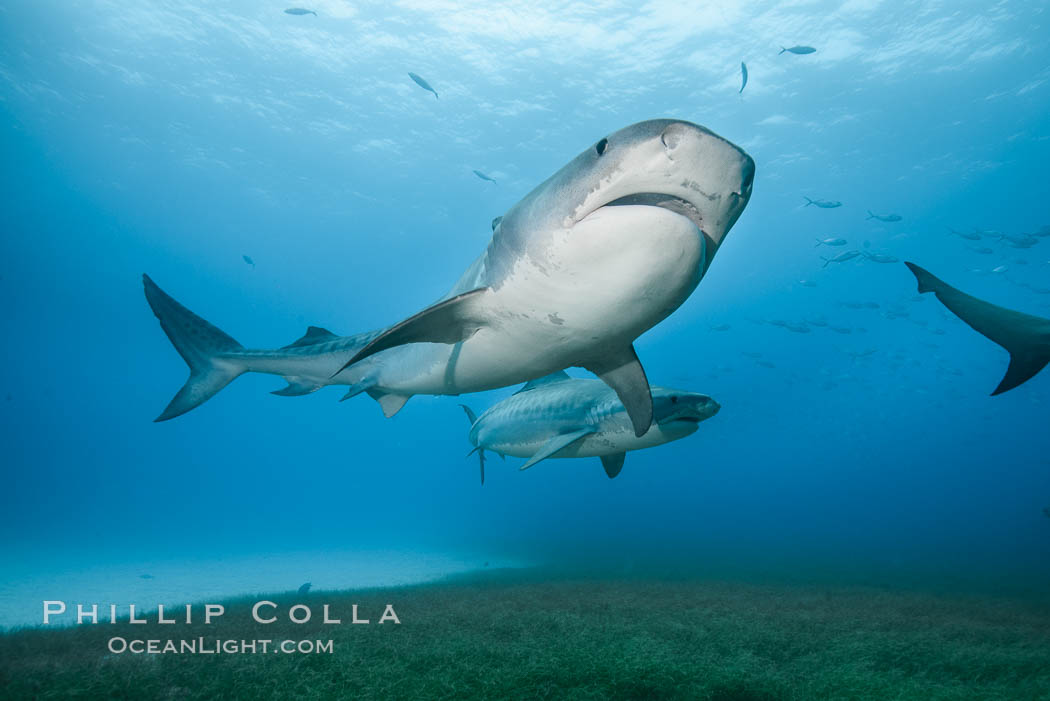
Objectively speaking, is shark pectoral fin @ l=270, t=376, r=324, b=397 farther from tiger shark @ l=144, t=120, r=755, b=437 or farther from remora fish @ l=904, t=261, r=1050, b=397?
remora fish @ l=904, t=261, r=1050, b=397

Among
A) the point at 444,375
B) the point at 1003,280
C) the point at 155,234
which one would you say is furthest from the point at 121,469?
the point at 1003,280

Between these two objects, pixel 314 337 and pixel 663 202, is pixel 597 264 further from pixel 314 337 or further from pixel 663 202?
pixel 314 337

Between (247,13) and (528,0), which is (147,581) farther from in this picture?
(528,0)

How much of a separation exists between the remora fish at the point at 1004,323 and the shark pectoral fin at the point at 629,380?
3.07m

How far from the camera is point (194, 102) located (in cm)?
2798

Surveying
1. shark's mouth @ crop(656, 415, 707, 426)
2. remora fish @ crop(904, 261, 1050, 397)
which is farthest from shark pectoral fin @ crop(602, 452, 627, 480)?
remora fish @ crop(904, 261, 1050, 397)

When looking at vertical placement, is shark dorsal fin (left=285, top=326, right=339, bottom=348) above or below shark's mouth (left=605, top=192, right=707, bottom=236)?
above

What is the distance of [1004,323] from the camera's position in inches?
191

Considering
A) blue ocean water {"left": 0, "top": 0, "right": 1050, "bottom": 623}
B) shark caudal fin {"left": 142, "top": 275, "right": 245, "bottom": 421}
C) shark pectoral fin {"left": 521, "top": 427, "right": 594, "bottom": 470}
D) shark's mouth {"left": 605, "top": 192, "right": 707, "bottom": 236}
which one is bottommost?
shark pectoral fin {"left": 521, "top": 427, "right": 594, "bottom": 470}

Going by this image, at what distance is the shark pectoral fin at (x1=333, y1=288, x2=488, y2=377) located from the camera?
3035 mm

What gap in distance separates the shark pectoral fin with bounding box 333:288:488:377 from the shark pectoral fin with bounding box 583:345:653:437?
121 centimetres

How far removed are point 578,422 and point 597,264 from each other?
485cm

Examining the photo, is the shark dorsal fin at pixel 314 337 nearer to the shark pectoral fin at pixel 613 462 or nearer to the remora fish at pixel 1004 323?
the shark pectoral fin at pixel 613 462

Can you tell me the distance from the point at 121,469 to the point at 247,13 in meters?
157
